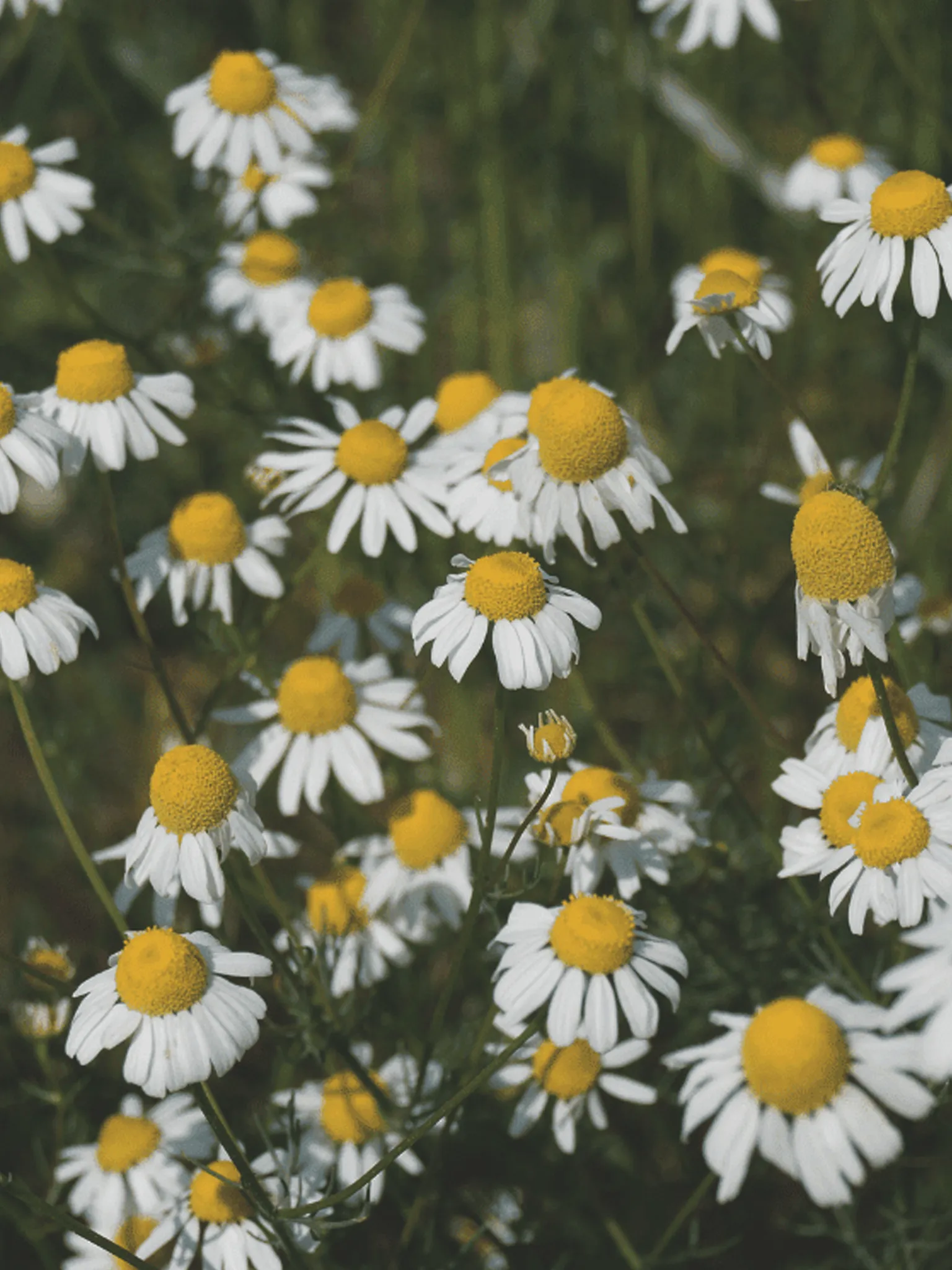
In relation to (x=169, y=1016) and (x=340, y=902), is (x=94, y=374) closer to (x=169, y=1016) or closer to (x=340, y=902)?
(x=340, y=902)

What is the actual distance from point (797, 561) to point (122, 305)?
122 inches

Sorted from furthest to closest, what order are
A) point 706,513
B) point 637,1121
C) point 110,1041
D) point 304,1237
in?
1. point 706,513
2. point 637,1121
3. point 304,1237
4. point 110,1041

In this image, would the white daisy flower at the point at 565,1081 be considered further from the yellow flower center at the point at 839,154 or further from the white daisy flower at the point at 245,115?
the yellow flower center at the point at 839,154

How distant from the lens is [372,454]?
2.43 m

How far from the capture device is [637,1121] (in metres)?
2.71

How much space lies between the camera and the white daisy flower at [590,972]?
5.74 ft

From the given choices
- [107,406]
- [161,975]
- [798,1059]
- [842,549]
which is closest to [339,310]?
[107,406]

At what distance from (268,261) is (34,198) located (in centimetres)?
57

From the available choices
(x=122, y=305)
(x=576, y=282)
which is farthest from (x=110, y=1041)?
(x=122, y=305)

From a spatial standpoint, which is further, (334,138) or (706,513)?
(334,138)

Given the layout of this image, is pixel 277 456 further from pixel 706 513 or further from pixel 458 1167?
pixel 706 513

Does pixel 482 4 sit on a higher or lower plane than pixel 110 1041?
higher

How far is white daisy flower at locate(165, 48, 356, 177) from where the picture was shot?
2936mm

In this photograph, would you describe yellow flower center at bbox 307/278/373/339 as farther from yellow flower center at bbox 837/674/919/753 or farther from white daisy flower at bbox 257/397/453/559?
yellow flower center at bbox 837/674/919/753
